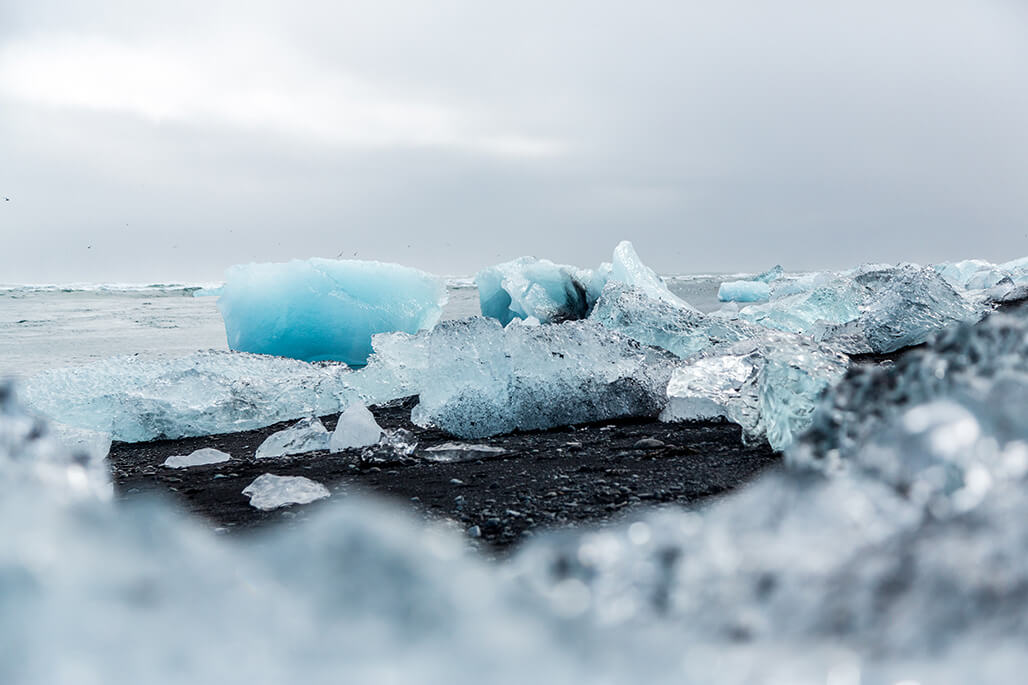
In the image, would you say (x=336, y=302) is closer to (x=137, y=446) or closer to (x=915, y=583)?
(x=137, y=446)

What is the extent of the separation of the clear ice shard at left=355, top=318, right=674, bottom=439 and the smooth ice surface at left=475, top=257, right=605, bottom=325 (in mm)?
6057

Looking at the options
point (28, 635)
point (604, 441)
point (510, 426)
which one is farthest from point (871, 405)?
point (510, 426)

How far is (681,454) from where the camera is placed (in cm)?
254

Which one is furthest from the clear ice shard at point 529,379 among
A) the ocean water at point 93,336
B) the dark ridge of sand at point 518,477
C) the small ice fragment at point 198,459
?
the ocean water at point 93,336

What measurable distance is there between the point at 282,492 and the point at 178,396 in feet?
6.63

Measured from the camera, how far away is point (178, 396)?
3.92m

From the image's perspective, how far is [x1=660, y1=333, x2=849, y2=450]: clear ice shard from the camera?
242 cm

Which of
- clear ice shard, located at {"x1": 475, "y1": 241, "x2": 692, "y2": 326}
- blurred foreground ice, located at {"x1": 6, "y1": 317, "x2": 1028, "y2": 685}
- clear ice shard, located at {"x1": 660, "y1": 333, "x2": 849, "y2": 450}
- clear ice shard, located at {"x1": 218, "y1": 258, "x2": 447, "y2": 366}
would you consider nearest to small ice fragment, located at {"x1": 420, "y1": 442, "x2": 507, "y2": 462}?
clear ice shard, located at {"x1": 660, "y1": 333, "x2": 849, "y2": 450}

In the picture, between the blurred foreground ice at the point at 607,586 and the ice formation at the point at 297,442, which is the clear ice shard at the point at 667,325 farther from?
the blurred foreground ice at the point at 607,586

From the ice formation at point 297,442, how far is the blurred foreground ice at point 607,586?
2329mm

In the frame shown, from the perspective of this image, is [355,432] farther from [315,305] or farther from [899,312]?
[315,305]

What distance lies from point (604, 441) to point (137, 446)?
2.39m

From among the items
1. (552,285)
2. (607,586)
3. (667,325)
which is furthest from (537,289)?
(607,586)

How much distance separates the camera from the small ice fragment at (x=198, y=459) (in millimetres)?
2996
